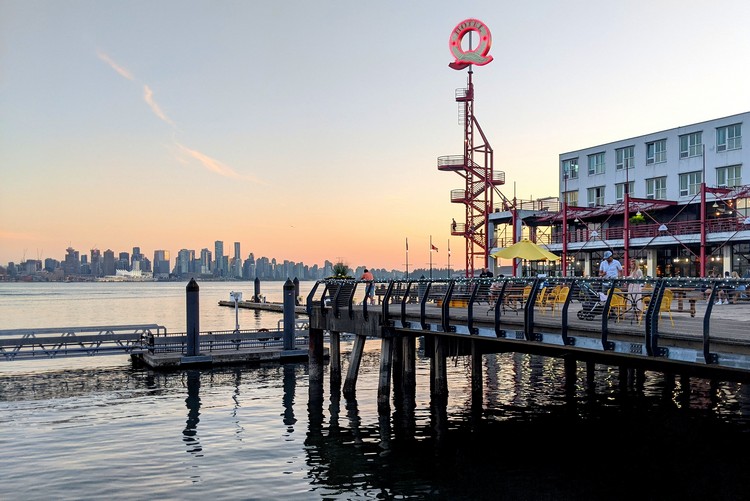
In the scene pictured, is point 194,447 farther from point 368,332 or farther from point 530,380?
point 530,380

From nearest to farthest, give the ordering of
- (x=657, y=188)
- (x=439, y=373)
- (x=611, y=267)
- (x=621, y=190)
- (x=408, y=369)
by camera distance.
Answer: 1. (x=611, y=267)
2. (x=439, y=373)
3. (x=408, y=369)
4. (x=657, y=188)
5. (x=621, y=190)

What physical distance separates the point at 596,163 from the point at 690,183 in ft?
35.2

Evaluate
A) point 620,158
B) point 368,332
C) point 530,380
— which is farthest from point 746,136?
point 368,332

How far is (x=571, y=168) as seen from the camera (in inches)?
2685

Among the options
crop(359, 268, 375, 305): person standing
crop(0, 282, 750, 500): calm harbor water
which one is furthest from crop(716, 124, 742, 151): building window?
crop(359, 268, 375, 305): person standing

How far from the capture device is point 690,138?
56.0 meters

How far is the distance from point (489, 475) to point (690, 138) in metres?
48.0

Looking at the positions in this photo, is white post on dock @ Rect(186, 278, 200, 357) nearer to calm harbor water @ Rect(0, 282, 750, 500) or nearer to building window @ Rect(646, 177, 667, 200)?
calm harbor water @ Rect(0, 282, 750, 500)

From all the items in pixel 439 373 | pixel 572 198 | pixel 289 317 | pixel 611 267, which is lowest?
pixel 439 373

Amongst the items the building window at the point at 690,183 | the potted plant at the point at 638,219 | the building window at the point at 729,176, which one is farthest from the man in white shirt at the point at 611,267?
the building window at the point at 690,183

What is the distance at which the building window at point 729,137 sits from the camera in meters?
51.9

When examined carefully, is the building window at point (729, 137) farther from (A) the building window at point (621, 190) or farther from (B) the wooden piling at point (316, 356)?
(B) the wooden piling at point (316, 356)

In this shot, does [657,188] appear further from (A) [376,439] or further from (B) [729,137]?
(A) [376,439]

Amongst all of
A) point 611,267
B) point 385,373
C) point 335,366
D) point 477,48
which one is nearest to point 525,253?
point 611,267
